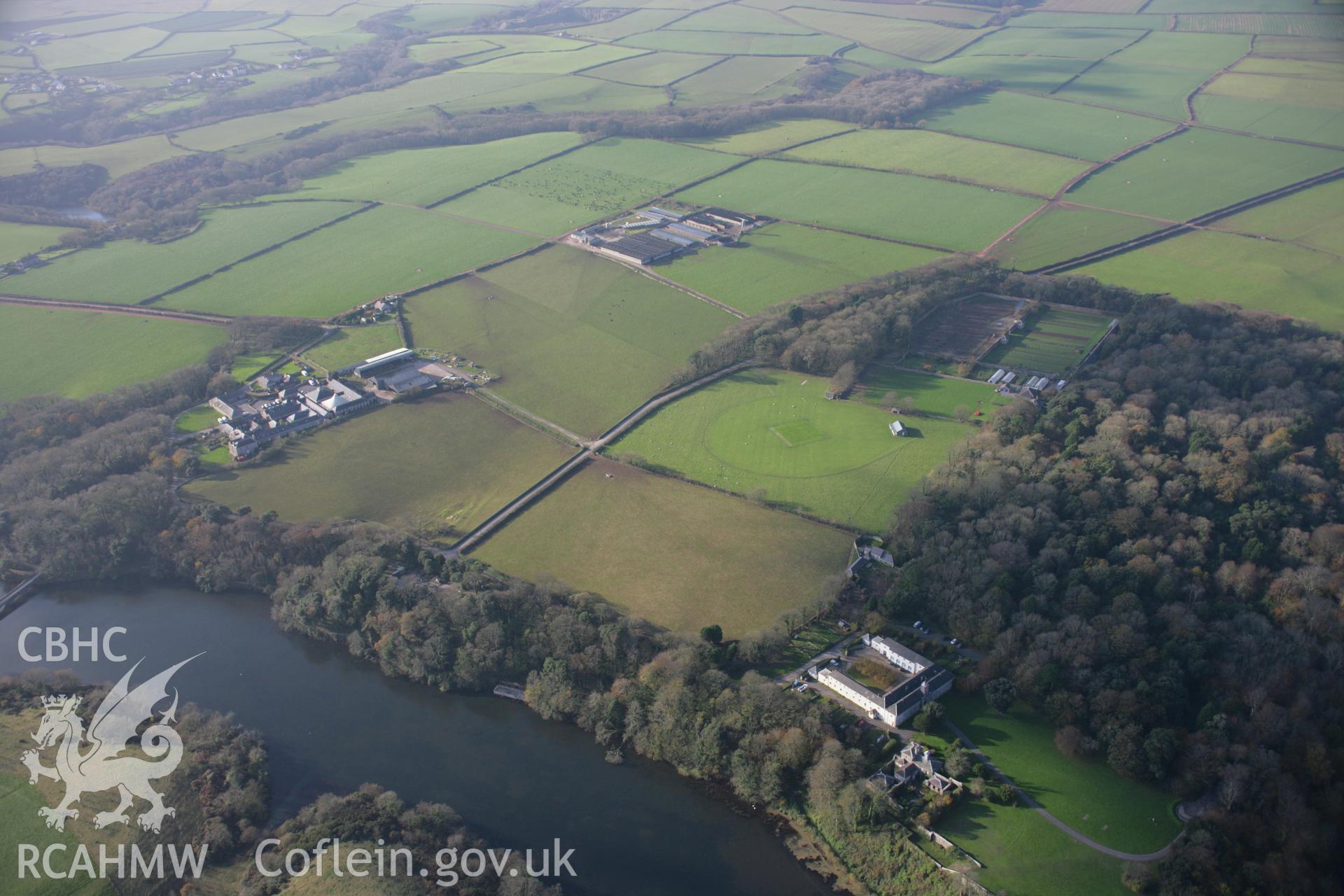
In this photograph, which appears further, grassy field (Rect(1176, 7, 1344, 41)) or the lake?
grassy field (Rect(1176, 7, 1344, 41))

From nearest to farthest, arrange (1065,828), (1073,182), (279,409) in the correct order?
1. (1065,828)
2. (279,409)
3. (1073,182)

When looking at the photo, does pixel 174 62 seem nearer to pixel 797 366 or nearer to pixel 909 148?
pixel 909 148

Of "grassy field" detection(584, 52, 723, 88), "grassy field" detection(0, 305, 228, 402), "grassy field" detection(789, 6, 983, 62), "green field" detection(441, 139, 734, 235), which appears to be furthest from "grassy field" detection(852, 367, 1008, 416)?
"grassy field" detection(789, 6, 983, 62)

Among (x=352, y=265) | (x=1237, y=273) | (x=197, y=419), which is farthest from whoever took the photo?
(x=352, y=265)

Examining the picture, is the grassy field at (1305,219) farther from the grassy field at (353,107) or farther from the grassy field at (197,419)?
the grassy field at (353,107)

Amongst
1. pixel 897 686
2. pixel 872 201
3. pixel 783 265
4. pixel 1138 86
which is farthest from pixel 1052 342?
pixel 1138 86

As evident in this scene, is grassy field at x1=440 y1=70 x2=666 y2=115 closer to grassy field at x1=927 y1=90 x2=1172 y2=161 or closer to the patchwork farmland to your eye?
the patchwork farmland

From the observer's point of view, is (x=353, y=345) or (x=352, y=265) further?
(x=352, y=265)

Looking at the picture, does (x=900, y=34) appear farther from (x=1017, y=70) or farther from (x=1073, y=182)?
(x=1073, y=182)

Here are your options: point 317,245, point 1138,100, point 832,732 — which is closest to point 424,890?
point 832,732
